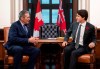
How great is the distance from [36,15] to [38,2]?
334mm

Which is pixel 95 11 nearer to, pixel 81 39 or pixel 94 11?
pixel 94 11

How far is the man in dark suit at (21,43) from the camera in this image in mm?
5050

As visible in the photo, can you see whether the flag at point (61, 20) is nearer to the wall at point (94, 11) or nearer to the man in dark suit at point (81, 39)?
the wall at point (94, 11)

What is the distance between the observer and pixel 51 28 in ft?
20.9

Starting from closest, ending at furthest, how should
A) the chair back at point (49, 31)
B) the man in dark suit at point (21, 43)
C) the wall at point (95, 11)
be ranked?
1. the man in dark suit at point (21, 43)
2. the chair back at point (49, 31)
3. the wall at point (95, 11)

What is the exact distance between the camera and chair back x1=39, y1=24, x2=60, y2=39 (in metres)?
6.36

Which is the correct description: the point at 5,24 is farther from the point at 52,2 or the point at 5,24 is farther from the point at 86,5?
the point at 86,5

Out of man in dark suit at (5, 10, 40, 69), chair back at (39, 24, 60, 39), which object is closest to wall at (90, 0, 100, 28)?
chair back at (39, 24, 60, 39)

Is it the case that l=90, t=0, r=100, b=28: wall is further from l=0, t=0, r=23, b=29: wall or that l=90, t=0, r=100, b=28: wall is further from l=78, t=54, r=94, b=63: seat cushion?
l=0, t=0, r=23, b=29: wall

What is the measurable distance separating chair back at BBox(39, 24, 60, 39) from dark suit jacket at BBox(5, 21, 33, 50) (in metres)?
1.16

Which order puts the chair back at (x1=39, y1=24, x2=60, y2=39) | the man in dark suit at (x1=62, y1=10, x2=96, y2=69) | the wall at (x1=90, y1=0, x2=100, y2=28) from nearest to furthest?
the man in dark suit at (x1=62, y1=10, x2=96, y2=69), the chair back at (x1=39, y1=24, x2=60, y2=39), the wall at (x1=90, y1=0, x2=100, y2=28)

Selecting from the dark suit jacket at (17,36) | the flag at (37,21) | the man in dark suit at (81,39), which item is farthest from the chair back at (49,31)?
the dark suit jacket at (17,36)

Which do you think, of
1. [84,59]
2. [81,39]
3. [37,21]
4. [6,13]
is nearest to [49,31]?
[37,21]

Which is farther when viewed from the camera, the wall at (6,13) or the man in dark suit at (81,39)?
the wall at (6,13)
